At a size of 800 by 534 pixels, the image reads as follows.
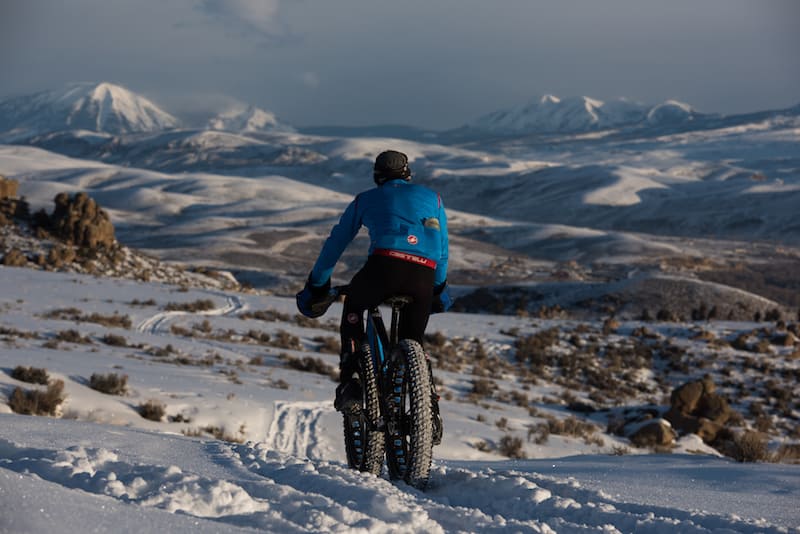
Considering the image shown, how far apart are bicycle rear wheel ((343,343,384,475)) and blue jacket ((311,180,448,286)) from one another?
0.70 m

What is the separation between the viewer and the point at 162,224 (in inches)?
2936

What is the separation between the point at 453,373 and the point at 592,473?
10222 millimetres

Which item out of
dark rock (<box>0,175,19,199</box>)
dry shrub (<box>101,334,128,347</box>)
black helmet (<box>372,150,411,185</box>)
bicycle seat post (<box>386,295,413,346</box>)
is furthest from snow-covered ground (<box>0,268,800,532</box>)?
dark rock (<box>0,175,19,199</box>)

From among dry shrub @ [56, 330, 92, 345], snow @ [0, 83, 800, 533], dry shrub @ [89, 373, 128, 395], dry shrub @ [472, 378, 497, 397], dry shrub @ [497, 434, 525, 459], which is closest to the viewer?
snow @ [0, 83, 800, 533]

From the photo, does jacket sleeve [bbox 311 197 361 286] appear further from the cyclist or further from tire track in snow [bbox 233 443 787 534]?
tire track in snow [bbox 233 443 787 534]

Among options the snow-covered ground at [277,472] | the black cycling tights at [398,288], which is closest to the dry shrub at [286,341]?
the snow-covered ground at [277,472]

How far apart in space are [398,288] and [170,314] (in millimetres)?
15648

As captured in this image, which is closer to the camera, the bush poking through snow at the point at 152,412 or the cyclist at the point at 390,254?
the cyclist at the point at 390,254

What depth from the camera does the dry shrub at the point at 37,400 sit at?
23.1 ft

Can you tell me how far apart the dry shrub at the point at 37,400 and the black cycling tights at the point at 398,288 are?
456 cm

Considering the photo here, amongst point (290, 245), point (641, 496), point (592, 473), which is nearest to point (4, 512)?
point (641, 496)

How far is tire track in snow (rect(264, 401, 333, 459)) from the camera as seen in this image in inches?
307

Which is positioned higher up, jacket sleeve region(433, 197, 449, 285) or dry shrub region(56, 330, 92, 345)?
jacket sleeve region(433, 197, 449, 285)

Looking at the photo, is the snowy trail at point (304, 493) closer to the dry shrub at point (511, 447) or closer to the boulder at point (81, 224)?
the dry shrub at point (511, 447)
